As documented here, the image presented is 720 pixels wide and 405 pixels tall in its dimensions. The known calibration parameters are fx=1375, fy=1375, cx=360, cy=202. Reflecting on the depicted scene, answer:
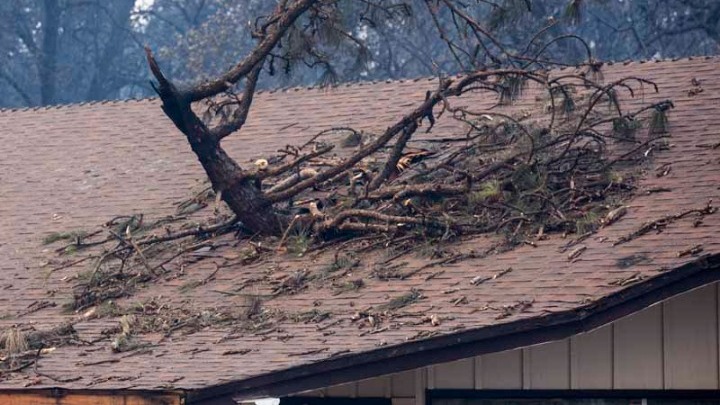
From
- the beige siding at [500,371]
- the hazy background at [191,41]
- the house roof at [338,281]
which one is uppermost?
the hazy background at [191,41]

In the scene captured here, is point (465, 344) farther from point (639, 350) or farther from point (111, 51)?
point (111, 51)

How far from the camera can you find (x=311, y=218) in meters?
11.6

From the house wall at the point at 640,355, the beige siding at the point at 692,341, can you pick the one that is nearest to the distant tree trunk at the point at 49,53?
the house wall at the point at 640,355

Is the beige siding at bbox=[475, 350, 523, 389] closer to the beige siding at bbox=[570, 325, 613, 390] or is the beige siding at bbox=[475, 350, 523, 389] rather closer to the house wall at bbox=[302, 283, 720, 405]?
the house wall at bbox=[302, 283, 720, 405]

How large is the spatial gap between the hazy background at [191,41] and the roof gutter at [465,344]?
18553 millimetres

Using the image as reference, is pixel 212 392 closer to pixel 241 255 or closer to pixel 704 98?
pixel 241 255

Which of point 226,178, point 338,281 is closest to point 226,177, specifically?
point 226,178

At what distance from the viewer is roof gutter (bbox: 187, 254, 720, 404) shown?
25.9 ft

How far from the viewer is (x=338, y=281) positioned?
10156 millimetres

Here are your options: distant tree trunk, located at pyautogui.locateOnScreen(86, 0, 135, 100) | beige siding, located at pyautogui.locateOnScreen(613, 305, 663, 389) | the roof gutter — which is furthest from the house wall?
distant tree trunk, located at pyautogui.locateOnScreen(86, 0, 135, 100)

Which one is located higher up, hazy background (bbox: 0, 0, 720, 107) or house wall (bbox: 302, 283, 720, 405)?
hazy background (bbox: 0, 0, 720, 107)

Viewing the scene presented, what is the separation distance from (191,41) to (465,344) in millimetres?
28220

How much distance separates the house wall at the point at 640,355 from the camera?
28.4 ft

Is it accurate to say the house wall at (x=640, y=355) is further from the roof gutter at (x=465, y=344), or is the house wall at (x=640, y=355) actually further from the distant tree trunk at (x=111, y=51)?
the distant tree trunk at (x=111, y=51)
